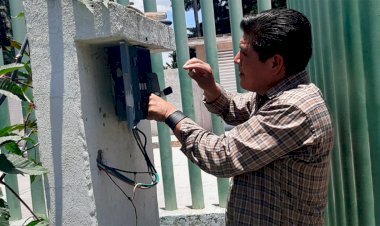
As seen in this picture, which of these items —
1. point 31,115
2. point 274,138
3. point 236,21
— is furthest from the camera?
point 236,21

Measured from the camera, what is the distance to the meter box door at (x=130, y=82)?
192cm

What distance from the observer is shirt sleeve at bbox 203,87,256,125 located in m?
2.42

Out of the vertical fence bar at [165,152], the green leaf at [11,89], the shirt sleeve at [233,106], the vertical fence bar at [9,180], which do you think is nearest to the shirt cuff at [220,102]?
the shirt sleeve at [233,106]

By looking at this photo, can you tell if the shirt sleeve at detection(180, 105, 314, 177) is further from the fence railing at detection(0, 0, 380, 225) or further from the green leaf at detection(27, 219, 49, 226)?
the green leaf at detection(27, 219, 49, 226)

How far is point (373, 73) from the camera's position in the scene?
1912mm

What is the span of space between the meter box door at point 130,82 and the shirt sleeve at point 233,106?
14.7 inches

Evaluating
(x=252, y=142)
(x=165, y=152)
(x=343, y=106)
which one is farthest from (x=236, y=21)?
(x=252, y=142)

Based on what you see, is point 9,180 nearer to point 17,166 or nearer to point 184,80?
point 184,80

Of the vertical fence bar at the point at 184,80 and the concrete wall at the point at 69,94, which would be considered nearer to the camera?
the concrete wall at the point at 69,94

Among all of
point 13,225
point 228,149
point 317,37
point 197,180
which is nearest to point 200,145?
point 228,149

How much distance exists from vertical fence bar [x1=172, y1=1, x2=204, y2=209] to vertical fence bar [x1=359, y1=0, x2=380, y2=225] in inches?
65.4

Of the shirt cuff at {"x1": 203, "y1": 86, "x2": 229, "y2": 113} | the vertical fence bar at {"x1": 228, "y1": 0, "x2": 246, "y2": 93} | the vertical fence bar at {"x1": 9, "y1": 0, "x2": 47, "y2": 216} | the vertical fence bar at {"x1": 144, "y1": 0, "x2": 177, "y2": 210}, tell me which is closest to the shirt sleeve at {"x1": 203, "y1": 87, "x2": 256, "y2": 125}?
the shirt cuff at {"x1": 203, "y1": 86, "x2": 229, "y2": 113}

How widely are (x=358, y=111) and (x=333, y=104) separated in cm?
26

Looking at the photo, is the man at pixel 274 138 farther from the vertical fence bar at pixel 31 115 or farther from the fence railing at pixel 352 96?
the vertical fence bar at pixel 31 115
